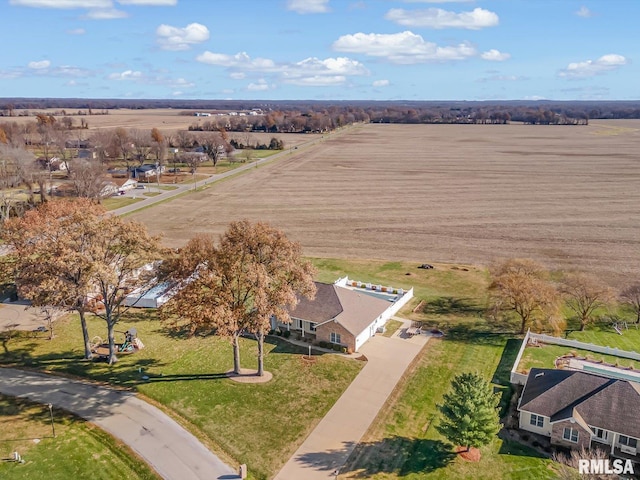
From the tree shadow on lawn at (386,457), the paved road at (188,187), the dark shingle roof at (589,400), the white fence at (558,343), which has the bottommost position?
the tree shadow on lawn at (386,457)

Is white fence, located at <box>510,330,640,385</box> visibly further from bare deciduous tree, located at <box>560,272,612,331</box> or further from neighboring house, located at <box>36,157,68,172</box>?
neighboring house, located at <box>36,157,68,172</box>

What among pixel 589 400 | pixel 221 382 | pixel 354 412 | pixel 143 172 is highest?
pixel 143 172

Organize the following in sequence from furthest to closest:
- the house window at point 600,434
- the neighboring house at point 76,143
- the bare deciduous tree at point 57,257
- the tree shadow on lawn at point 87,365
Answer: the neighboring house at point 76,143, the tree shadow on lawn at point 87,365, the bare deciduous tree at point 57,257, the house window at point 600,434

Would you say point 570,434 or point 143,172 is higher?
point 143,172

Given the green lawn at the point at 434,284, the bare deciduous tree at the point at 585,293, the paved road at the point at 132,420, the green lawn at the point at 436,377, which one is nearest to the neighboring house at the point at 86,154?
the green lawn at the point at 434,284

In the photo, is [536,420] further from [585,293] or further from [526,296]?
[585,293]

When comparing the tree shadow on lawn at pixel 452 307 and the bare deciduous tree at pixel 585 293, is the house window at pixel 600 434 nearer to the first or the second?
the bare deciduous tree at pixel 585 293

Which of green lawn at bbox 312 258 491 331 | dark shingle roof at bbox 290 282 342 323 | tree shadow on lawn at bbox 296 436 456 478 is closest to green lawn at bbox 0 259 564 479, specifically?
tree shadow on lawn at bbox 296 436 456 478
